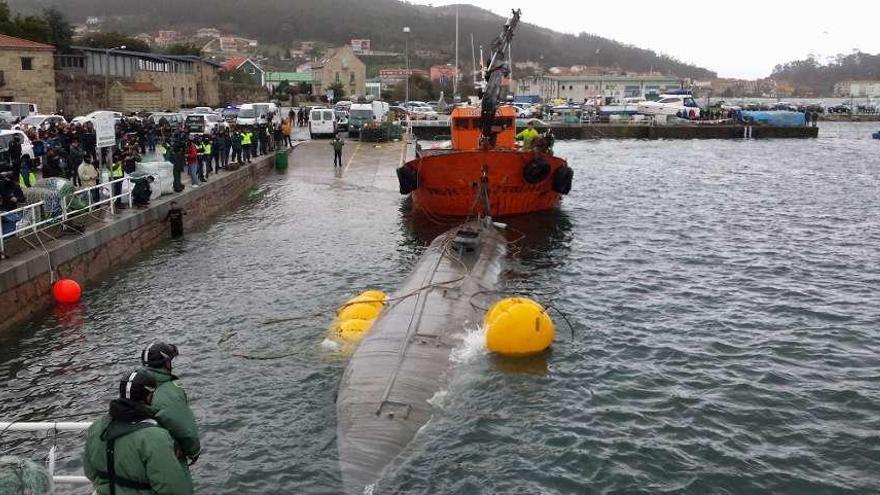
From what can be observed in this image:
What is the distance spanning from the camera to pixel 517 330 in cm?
1371

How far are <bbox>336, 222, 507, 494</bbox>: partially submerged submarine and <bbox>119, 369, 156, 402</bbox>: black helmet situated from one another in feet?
Answer: 12.7

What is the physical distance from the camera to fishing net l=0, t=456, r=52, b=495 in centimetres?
617

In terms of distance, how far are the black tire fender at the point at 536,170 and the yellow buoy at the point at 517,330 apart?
13596 mm

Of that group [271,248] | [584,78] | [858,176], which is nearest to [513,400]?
[271,248]

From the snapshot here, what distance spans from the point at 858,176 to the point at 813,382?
38191mm

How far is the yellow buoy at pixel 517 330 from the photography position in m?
13.7

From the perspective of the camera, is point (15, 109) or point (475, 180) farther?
point (15, 109)

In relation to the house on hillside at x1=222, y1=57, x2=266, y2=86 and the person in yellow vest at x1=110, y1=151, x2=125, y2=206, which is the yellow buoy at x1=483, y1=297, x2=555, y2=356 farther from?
the house on hillside at x1=222, y1=57, x2=266, y2=86

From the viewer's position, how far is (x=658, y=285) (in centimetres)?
1995

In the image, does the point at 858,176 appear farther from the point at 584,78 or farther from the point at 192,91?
the point at 584,78

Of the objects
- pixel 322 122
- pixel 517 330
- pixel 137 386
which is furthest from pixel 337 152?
pixel 137 386

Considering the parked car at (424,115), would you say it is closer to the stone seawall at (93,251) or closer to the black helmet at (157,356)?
the stone seawall at (93,251)

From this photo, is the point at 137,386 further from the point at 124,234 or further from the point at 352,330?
the point at 124,234

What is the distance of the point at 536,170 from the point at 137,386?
22.5 meters
